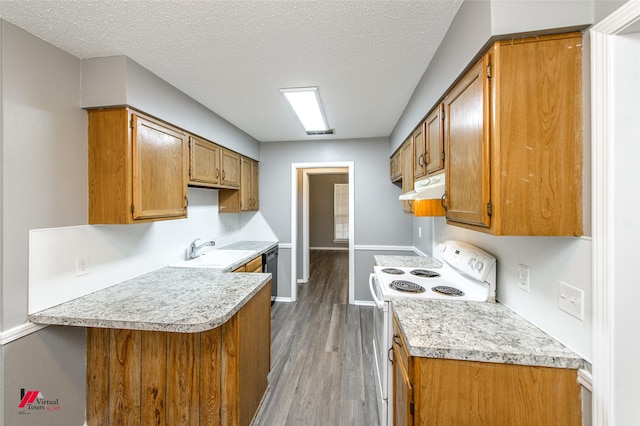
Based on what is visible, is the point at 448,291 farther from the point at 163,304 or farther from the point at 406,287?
the point at 163,304

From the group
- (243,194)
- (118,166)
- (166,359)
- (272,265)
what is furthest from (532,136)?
(272,265)

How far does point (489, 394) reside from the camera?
1.00 m

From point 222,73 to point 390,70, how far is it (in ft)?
4.00

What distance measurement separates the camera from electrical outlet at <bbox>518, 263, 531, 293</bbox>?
1254 mm

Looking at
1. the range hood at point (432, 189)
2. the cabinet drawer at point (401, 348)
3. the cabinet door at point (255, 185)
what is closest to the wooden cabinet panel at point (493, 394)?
the cabinet drawer at point (401, 348)

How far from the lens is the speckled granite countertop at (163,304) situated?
131 centimetres

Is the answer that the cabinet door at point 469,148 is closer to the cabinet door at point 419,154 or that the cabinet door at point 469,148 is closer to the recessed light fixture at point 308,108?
the cabinet door at point 419,154

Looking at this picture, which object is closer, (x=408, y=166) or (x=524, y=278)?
(x=524, y=278)

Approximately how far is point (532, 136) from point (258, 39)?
1455 millimetres

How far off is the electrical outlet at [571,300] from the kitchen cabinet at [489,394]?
0.22m

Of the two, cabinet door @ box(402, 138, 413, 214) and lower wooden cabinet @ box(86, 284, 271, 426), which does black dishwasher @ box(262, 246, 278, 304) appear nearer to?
lower wooden cabinet @ box(86, 284, 271, 426)

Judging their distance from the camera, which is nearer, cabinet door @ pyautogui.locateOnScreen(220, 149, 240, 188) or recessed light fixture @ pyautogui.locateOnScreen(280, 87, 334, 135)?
recessed light fixture @ pyautogui.locateOnScreen(280, 87, 334, 135)

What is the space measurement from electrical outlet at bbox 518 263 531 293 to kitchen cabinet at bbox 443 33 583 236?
14.1 inches

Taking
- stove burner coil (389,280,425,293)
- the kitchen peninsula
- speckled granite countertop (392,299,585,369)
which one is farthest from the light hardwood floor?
speckled granite countertop (392,299,585,369)
